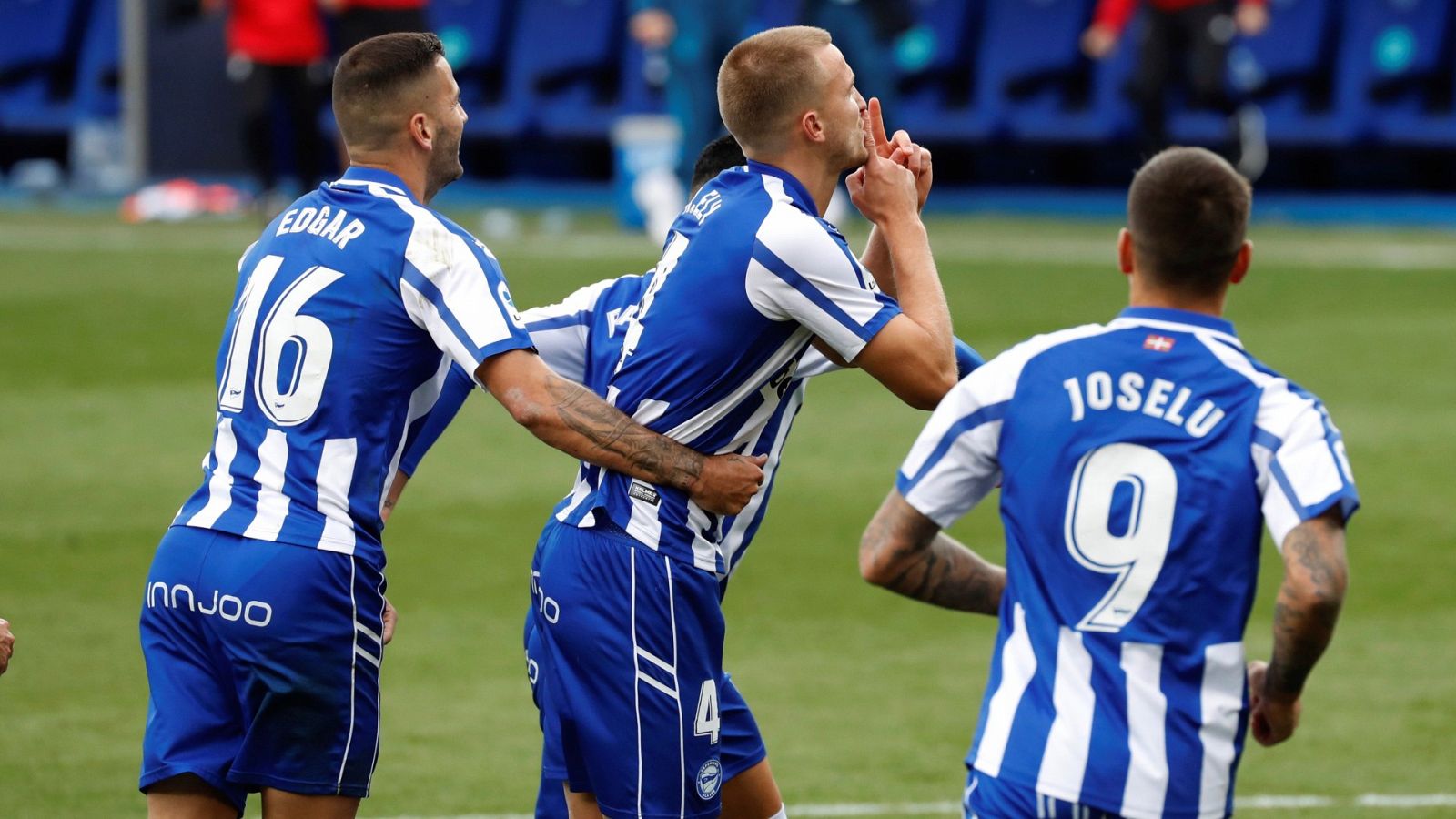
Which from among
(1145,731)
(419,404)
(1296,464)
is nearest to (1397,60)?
(419,404)

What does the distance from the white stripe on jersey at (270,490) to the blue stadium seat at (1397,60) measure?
56.6ft

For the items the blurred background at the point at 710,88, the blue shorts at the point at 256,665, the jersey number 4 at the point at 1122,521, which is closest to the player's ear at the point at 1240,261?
the jersey number 4 at the point at 1122,521

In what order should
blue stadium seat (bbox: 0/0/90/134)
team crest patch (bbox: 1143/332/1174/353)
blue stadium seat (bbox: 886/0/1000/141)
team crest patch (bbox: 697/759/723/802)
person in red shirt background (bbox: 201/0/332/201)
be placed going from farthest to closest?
blue stadium seat (bbox: 0/0/90/134), blue stadium seat (bbox: 886/0/1000/141), person in red shirt background (bbox: 201/0/332/201), team crest patch (bbox: 697/759/723/802), team crest patch (bbox: 1143/332/1174/353)

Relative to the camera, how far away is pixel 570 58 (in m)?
22.1

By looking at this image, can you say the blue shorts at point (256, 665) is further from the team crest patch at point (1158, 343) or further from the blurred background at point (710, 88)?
the blurred background at point (710, 88)

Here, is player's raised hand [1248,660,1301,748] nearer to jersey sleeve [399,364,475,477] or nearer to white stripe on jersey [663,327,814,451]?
white stripe on jersey [663,327,814,451]

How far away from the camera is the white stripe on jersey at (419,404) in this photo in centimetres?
441

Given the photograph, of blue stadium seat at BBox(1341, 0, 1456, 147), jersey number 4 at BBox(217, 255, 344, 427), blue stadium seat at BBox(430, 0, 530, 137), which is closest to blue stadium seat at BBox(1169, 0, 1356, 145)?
blue stadium seat at BBox(1341, 0, 1456, 147)

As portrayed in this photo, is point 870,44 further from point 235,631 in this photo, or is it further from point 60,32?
point 235,631

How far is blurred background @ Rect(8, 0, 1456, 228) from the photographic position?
61.0 feet

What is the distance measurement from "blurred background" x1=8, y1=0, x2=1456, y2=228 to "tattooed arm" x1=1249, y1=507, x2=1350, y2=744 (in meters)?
14.1

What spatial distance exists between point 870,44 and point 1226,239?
14.4 metres

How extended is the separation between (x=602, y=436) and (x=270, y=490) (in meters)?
0.68

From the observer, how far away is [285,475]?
4.25 m
